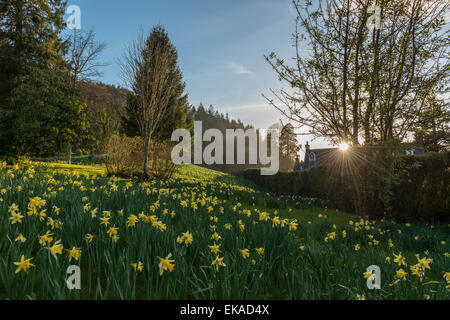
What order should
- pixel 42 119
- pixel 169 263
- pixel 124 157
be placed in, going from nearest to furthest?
pixel 169 263 < pixel 42 119 < pixel 124 157

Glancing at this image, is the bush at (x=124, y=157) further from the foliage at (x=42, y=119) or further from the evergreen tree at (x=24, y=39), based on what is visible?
the evergreen tree at (x=24, y=39)

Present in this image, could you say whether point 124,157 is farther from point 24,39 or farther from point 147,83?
point 24,39

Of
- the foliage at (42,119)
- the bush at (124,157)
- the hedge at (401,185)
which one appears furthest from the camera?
the bush at (124,157)

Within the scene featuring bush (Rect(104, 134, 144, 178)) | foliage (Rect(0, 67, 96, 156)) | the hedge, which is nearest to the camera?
the hedge

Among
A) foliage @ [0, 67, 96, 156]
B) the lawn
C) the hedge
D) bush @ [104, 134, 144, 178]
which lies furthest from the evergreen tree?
the hedge

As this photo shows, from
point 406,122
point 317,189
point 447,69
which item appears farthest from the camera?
point 317,189

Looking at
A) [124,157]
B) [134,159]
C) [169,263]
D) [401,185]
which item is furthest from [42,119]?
[401,185]

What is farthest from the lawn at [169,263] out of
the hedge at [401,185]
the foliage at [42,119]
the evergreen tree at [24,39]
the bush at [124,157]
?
the evergreen tree at [24,39]

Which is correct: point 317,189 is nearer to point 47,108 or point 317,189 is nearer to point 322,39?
point 322,39

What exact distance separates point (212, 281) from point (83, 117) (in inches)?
510

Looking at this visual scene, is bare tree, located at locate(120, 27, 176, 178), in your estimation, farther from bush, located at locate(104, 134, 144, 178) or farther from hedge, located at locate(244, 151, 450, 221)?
hedge, located at locate(244, 151, 450, 221)

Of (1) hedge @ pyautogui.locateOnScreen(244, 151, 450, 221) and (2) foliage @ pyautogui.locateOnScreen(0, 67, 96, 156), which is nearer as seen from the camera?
(1) hedge @ pyautogui.locateOnScreen(244, 151, 450, 221)
